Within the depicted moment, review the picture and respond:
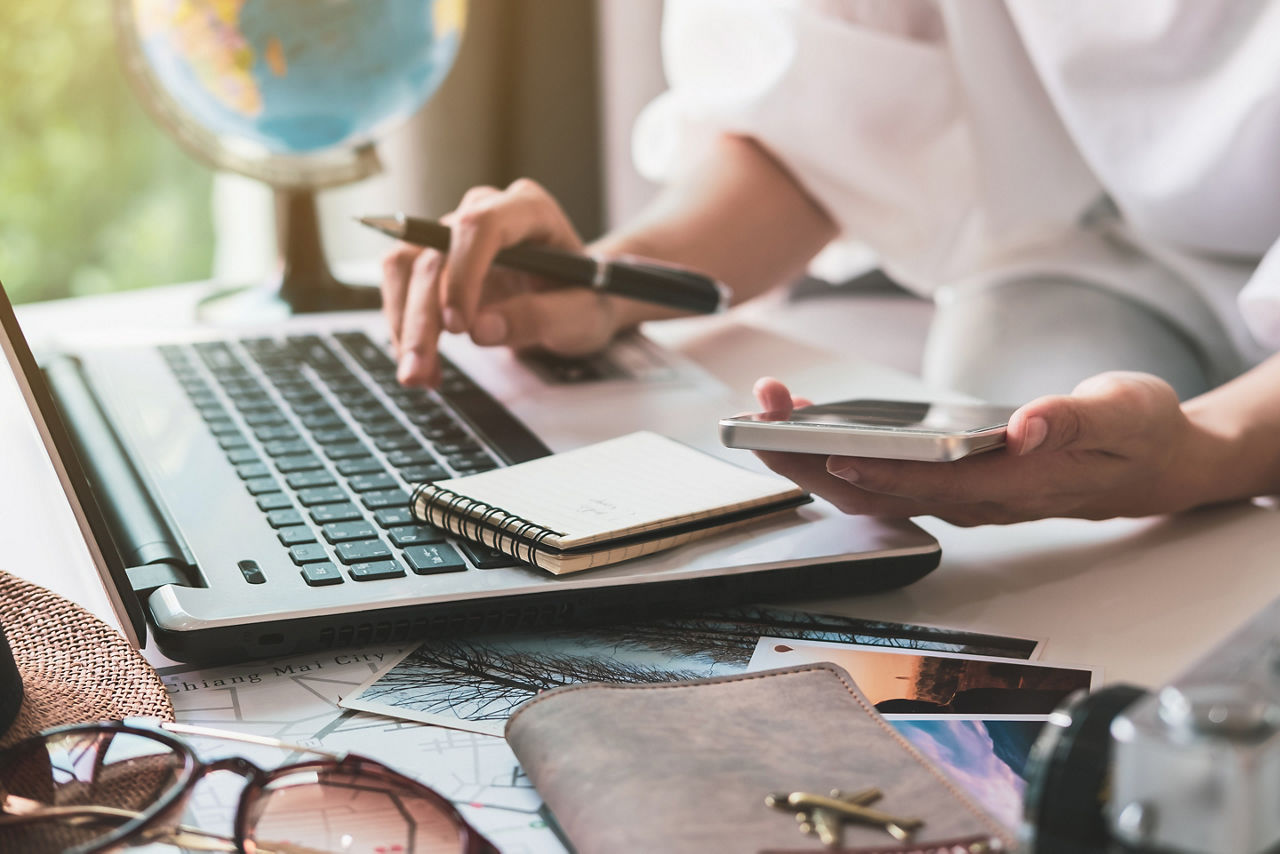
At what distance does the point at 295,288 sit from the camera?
98 centimetres

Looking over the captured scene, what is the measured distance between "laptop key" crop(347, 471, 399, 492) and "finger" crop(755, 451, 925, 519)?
0.54 feet

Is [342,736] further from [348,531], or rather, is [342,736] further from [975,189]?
[975,189]

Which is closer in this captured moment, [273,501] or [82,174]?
[273,501]

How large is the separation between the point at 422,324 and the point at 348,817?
1.36 feet

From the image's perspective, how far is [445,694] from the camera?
404mm

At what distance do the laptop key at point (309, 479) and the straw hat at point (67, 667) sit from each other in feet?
0.43

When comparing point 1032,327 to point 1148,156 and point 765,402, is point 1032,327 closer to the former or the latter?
point 1148,156

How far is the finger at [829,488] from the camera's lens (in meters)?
0.48

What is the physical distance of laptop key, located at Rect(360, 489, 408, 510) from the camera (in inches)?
19.7

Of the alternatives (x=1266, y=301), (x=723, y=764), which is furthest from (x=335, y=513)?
(x=1266, y=301)

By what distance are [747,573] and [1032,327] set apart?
0.53 meters

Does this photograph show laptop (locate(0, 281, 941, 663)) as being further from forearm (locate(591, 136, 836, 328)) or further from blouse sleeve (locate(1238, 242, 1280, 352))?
blouse sleeve (locate(1238, 242, 1280, 352))

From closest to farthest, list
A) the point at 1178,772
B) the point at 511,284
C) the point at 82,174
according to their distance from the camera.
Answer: the point at 1178,772, the point at 511,284, the point at 82,174

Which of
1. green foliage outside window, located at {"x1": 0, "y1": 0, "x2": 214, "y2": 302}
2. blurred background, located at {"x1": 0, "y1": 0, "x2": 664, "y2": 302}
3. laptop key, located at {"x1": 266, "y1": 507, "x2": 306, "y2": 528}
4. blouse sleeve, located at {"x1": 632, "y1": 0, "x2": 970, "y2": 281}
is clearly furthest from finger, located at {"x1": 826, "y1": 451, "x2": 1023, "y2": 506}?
green foliage outside window, located at {"x1": 0, "y1": 0, "x2": 214, "y2": 302}
